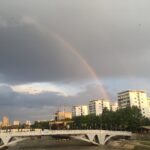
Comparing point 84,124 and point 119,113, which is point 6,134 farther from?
point 84,124

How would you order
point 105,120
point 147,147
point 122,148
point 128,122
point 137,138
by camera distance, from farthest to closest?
A: point 105,120 < point 128,122 < point 137,138 < point 122,148 < point 147,147

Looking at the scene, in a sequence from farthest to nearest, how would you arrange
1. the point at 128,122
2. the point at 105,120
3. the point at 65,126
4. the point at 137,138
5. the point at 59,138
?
the point at 65,126
the point at 59,138
the point at 105,120
the point at 128,122
the point at 137,138

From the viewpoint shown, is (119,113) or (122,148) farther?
(119,113)

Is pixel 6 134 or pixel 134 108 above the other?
pixel 134 108

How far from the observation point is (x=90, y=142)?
106312mm

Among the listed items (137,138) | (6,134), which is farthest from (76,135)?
(6,134)

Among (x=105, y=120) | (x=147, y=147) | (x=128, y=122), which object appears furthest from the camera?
(x=105, y=120)

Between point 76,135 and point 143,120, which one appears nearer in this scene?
point 76,135

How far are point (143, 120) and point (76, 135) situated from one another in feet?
108

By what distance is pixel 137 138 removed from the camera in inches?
4104

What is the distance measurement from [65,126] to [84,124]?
1687 centimetres

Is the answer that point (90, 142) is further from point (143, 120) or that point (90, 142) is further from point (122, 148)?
point (143, 120)

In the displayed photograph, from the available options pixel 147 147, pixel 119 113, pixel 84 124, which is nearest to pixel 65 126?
pixel 84 124

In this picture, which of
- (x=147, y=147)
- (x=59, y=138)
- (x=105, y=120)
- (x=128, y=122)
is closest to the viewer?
(x=147, y=147)
